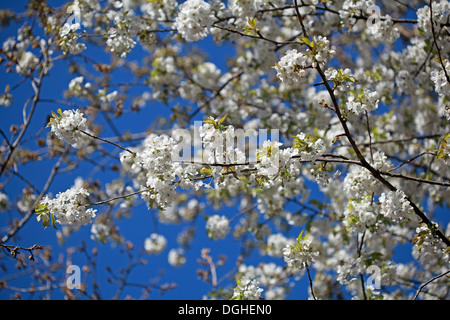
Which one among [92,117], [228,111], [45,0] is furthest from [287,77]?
[92,117]

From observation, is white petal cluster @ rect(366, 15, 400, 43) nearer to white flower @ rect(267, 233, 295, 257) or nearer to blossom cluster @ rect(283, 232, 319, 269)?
blossom cluster @ rect(283, 232, 319, 269)

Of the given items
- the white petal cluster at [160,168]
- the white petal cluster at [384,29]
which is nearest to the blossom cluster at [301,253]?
the white petal cluster at [160,168]

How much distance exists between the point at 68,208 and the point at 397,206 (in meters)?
2.20

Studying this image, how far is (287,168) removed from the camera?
254cm

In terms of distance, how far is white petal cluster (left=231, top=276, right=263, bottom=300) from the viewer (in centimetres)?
300

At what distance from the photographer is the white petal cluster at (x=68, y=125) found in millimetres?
2586

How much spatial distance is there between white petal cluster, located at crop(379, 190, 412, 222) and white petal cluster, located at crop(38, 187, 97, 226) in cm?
201

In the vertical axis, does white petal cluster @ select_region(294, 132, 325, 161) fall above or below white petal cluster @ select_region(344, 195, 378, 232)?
above

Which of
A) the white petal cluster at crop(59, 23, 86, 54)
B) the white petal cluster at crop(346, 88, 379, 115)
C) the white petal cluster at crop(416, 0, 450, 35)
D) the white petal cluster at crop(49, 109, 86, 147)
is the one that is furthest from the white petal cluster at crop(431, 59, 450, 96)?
the white petal cluster at crop(59, 23, 86, 54)

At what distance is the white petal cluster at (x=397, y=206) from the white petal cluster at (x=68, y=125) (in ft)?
7.03

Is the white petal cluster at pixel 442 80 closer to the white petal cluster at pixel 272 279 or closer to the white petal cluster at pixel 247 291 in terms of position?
the white petal cluster at pixel 247 291
